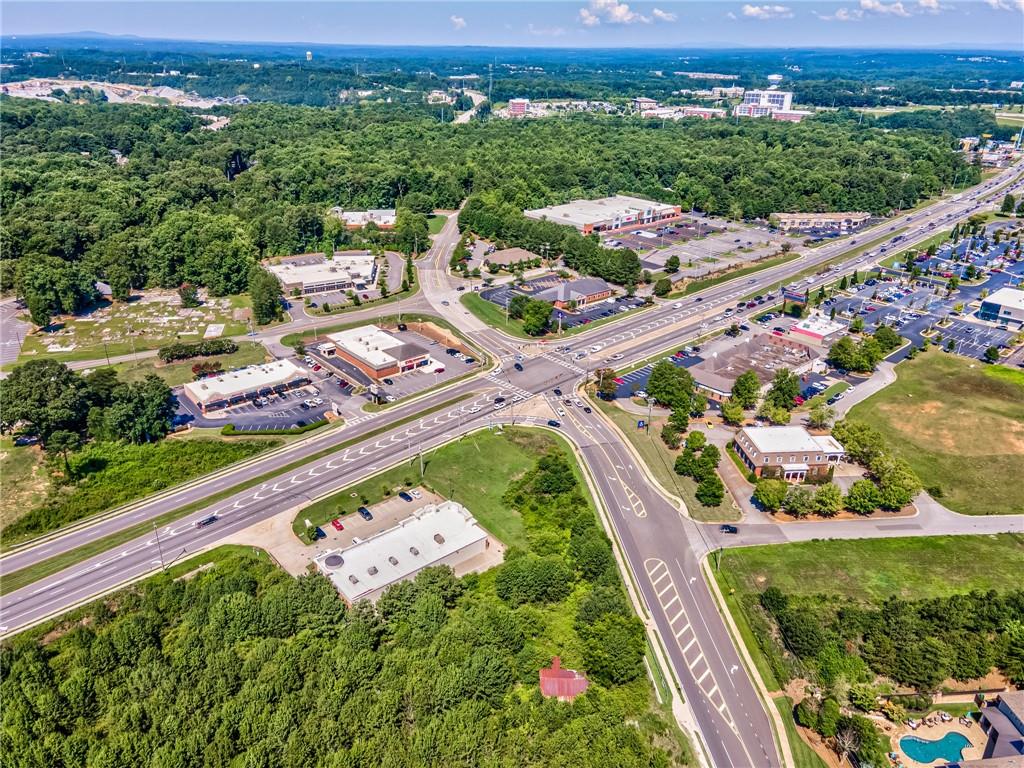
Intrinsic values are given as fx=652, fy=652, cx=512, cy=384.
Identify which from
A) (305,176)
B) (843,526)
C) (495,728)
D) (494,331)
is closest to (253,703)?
(495,728)

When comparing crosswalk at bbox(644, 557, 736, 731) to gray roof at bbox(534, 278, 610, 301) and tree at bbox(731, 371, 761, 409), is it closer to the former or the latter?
tree at bbox(731, 371, 761, 409)

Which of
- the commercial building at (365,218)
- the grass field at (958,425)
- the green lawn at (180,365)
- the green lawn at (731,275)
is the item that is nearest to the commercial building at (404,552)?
the green lawn at (180,365)

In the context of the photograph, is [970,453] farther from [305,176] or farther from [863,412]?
[305,176]

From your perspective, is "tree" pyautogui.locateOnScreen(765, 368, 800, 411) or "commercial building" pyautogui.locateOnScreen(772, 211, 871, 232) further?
"commercial building" pyautogui.locateOnScreen(772, 211, 871, 232)

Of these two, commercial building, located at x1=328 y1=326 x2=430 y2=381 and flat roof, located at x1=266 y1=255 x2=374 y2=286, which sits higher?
flat roof, located at x1=266 y1=255 x2=374 y2=286

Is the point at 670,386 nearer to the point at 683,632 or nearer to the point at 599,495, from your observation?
the point at 599,495

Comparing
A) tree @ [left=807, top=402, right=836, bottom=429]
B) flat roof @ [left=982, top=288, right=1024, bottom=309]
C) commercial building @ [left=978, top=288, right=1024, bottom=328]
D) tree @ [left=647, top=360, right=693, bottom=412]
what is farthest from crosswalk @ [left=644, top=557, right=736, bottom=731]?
flat roof @ [left=982, top=288, right=1024, bottom=309]

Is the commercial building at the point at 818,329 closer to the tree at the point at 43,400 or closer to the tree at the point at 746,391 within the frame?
the tree at the point at 746,391
